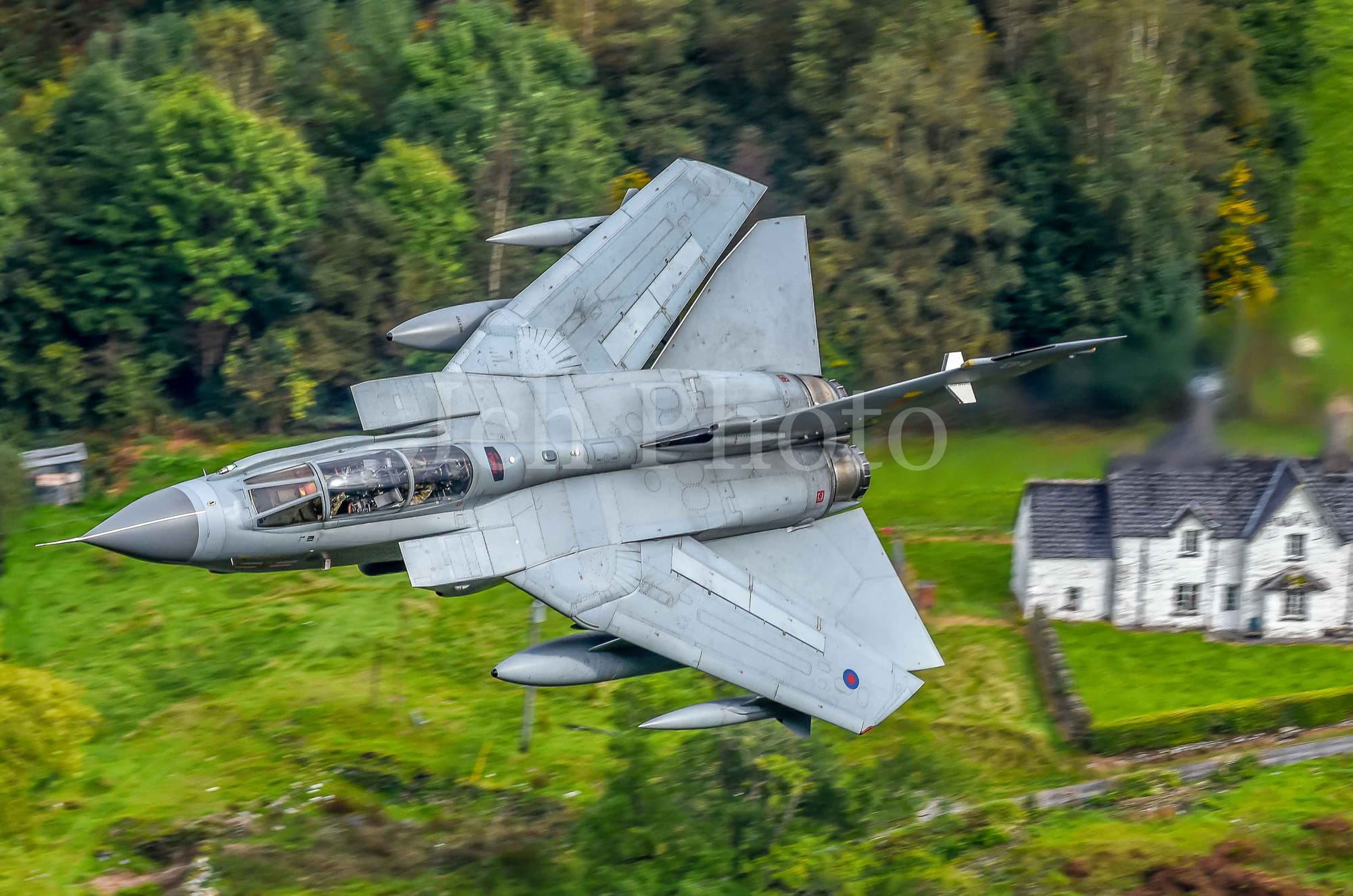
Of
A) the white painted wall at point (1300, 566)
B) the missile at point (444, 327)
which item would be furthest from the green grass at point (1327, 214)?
the missile at point (444, 327)

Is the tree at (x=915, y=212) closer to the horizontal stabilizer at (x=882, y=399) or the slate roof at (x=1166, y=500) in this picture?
the slate roof at (x=1166, y=500)

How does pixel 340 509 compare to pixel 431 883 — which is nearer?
pixel 340 509

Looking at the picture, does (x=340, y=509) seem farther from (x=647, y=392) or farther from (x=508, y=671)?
(x=647, y=392)

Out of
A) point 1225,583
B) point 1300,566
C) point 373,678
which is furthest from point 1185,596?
point 373,678

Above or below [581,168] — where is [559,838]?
below

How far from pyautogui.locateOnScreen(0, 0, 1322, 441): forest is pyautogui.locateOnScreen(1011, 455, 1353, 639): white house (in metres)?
3.72

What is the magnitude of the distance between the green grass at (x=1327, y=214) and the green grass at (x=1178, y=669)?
20.2 feet

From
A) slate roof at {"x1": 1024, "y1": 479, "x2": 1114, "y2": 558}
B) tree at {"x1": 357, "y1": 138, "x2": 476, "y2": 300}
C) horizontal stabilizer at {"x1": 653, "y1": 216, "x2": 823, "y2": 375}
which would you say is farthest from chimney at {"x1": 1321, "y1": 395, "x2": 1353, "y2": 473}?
tree at {"x1": 357, "y1": 138, "x2": 476, "y2": 300}

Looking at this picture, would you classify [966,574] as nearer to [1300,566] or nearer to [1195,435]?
[1195,435]

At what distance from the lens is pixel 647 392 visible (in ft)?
77.2

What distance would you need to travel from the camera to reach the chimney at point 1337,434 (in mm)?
33906

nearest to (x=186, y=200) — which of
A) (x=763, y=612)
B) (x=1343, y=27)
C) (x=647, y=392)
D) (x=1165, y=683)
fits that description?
(x=647, y=392)

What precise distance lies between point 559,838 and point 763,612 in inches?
262

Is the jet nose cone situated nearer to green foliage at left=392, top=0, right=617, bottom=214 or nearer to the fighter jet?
the fighter jet
